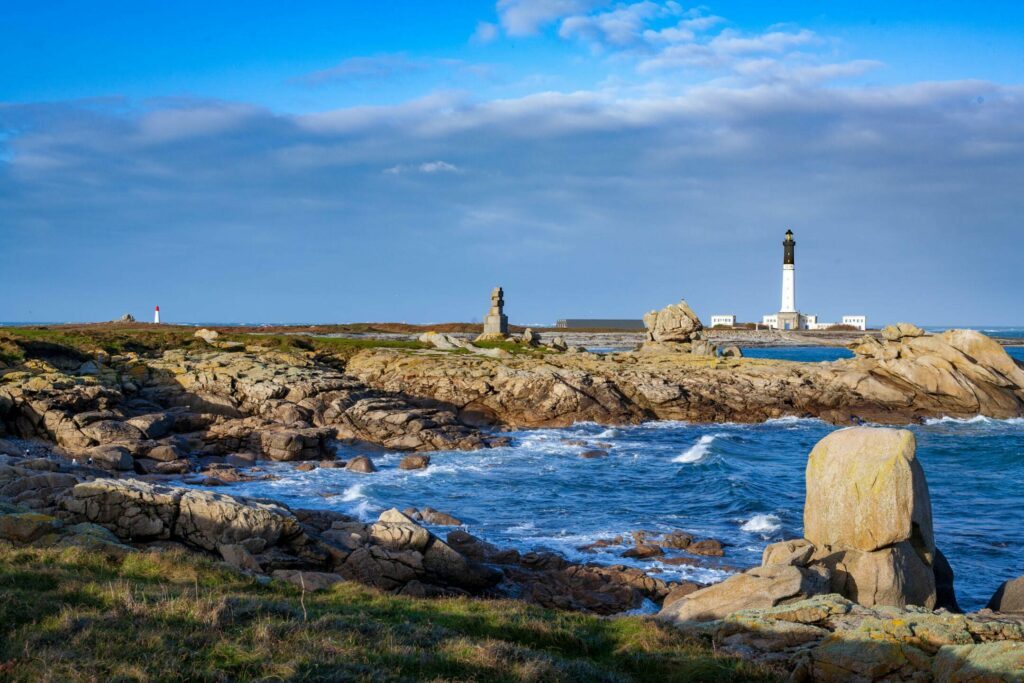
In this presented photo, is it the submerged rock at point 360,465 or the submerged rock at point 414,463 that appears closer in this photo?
the submerged rock at point 360,465

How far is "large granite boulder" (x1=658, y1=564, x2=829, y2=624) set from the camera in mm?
12086

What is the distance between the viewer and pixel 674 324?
60.3 meters

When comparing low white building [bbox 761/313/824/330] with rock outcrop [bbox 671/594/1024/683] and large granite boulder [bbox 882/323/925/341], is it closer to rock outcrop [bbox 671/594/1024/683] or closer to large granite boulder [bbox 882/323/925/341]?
large granite boulder [bbox 882/323/925/341]

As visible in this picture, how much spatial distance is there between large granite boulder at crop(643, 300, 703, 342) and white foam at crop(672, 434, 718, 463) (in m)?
21.3

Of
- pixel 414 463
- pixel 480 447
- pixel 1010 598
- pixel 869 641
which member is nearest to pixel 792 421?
Answer: pixel 480 447

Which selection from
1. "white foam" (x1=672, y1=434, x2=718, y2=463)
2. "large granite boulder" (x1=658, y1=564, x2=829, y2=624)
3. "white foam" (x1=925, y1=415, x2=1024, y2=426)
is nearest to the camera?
"large granite boulder" (x1=658, y1=564, x2=829, y2=624)

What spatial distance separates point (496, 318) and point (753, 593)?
51.5 meters

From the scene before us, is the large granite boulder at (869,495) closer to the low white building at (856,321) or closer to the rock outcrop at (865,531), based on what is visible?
the rock outcrop at (865,531)

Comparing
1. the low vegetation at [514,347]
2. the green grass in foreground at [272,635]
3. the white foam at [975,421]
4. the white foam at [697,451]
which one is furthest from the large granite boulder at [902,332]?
the green grass in foreground at [272,635]

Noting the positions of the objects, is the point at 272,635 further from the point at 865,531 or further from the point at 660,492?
the point at 660,492

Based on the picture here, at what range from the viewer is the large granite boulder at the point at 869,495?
1382cm

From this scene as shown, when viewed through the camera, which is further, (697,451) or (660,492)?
(697,451)

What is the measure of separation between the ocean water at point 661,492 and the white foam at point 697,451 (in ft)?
0.30

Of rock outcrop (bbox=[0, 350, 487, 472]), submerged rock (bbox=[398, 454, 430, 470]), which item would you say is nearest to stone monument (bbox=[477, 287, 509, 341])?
rock outcrop (bbox=[0, 350, 487, 472])
